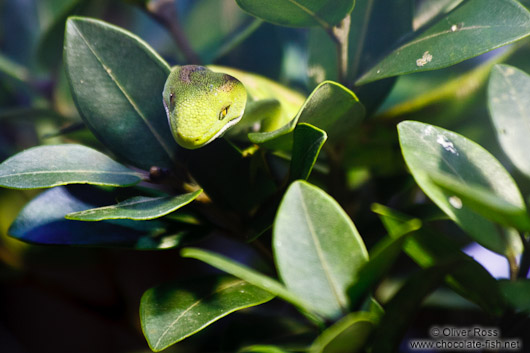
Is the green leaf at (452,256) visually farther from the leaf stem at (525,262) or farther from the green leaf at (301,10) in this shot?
the green leaf at (301,10)

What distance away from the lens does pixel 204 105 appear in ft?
2.23

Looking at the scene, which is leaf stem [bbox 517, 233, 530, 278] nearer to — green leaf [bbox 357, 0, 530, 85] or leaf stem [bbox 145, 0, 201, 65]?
green leaf [bbox 357, 0, 530, 85]

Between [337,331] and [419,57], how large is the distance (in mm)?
377

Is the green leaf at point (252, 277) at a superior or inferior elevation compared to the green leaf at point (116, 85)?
inferior

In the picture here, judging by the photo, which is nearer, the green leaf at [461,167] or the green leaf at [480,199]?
the green leaf at [480,199]

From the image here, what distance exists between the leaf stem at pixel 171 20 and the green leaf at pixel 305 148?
0.53m

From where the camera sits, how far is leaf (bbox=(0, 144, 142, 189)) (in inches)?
19.8

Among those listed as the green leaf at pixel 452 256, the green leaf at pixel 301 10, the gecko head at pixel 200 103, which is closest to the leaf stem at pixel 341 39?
the green leaf at pixel 301 10

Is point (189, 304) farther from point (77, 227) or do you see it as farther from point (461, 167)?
point (461, 167)

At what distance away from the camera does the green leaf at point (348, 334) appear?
0.38 meters

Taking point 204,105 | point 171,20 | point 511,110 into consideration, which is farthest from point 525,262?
point 171,20

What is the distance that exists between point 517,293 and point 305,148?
291 millimetres

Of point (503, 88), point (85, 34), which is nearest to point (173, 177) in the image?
point (85, 34)

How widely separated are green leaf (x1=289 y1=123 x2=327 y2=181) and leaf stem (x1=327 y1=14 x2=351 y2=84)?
0.72 feet
